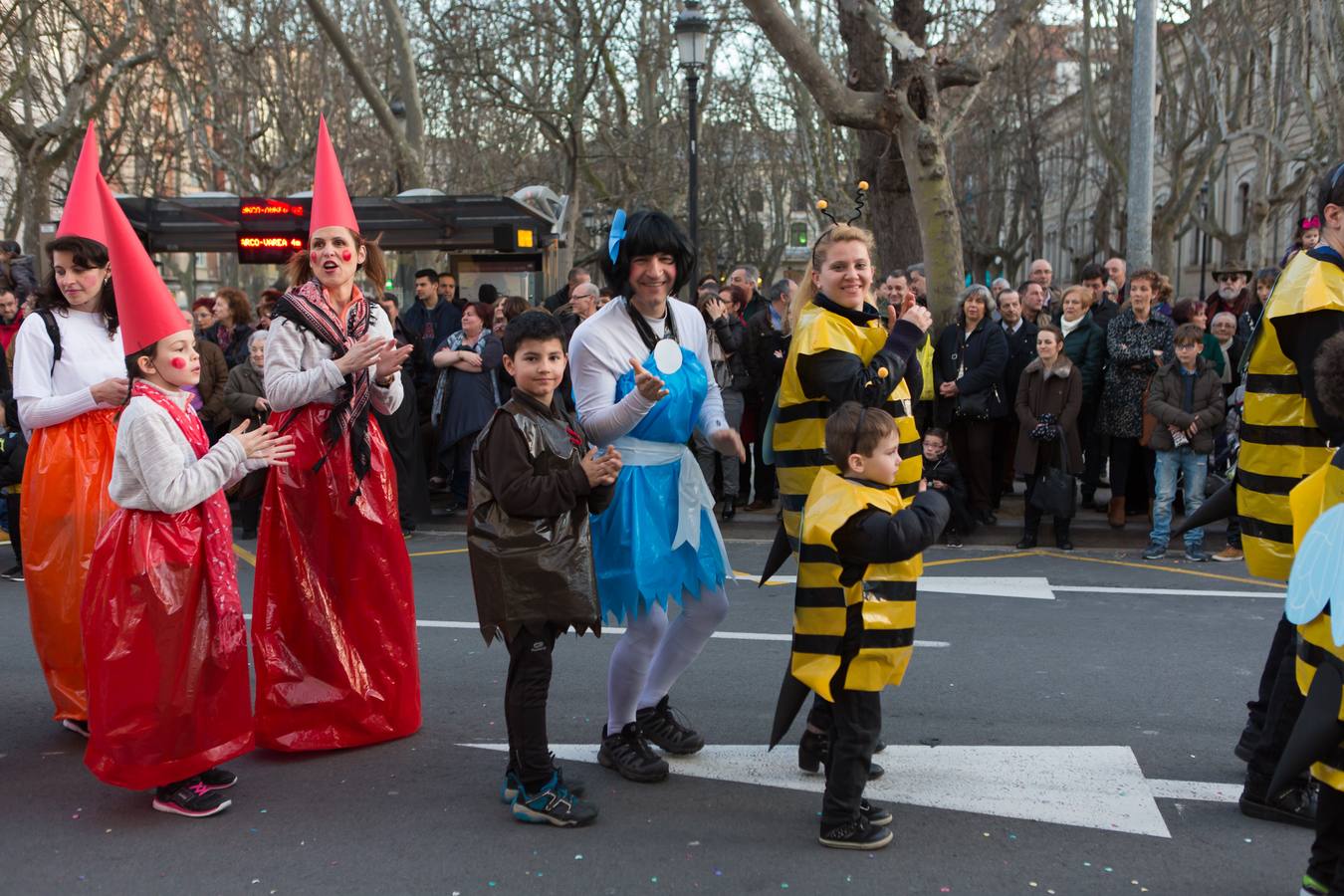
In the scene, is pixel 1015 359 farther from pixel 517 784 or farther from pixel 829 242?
pixel 517 784

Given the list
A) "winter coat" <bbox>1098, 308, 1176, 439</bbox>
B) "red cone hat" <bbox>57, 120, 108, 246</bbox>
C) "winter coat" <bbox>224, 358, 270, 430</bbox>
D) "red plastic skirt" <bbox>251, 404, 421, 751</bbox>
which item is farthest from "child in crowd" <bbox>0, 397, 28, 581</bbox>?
"winter coat" <bbox>1098, 308, 1176, 439</bbox>

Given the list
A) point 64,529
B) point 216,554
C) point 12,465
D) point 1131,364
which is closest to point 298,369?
point 216,554

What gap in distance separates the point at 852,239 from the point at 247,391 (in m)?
6.56

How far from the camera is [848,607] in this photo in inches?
153

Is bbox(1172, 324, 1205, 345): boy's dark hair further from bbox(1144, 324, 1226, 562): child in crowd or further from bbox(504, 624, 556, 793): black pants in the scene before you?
bbox(504, 624, 556, 793): black pants

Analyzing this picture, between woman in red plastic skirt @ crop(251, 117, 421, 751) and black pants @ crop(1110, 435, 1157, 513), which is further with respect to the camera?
black pants @ crop(1110, 435, 1157, 513)

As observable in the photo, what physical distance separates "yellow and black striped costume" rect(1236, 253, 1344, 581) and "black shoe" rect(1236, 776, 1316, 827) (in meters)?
0.67

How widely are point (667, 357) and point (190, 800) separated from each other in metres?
2.13

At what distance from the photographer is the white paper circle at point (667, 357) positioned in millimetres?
4367

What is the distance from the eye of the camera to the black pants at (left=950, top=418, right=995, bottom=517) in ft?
32.7

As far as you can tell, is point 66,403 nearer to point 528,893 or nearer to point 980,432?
point 528,893

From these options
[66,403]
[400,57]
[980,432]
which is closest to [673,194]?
[400,57]

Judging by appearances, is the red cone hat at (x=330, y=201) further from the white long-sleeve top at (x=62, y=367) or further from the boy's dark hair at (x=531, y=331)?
the boy's dark hair at (x=531, y=331)

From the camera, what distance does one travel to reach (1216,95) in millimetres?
25812
